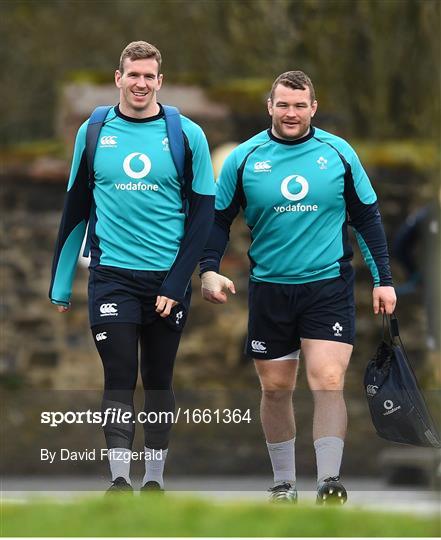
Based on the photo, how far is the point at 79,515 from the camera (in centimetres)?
787

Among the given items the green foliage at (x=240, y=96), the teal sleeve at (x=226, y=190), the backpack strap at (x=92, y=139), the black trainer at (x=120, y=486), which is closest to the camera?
the black trainer at (x=120, y=486)

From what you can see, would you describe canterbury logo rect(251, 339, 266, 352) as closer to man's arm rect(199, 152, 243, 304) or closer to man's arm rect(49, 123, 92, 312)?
man's arm rect(199, 152, 243, 304)

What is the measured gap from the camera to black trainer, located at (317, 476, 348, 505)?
838 cm

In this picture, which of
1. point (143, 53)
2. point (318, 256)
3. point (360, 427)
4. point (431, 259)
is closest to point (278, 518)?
point (318, 256)

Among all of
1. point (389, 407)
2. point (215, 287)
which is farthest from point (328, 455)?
point (215, 287)

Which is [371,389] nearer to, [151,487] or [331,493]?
[331,493]

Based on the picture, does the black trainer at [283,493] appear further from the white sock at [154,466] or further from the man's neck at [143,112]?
the man's neck at [143,112]

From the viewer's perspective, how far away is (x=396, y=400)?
860 centimetres

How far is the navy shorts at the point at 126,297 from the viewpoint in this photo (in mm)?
8570

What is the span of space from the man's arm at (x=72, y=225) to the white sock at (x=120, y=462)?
27.3 inches

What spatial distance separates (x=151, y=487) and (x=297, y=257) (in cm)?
121

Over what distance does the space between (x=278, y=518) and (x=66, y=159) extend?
866cm

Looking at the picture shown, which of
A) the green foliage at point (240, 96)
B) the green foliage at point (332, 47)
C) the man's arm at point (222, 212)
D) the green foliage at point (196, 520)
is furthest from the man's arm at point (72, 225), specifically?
the green foliage at point (332, 47)

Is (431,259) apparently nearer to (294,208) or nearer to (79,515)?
(294,208)
